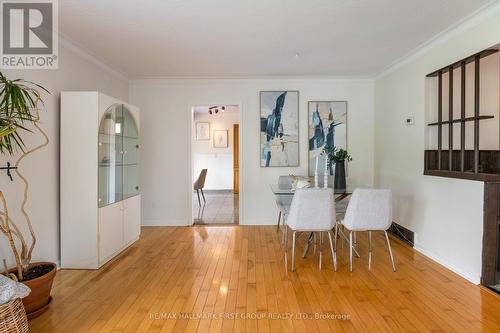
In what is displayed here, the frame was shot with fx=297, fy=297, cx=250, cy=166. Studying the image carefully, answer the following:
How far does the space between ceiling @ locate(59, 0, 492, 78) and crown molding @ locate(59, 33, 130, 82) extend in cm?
5

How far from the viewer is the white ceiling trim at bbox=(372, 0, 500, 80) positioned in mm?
2641

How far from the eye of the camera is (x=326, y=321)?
2215mm

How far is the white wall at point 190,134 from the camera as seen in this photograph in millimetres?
5141

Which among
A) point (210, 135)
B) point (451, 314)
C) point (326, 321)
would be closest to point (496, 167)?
point (451, 314)

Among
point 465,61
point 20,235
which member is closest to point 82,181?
point 20,235

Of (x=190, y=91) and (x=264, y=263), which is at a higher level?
(x=190, y=91)

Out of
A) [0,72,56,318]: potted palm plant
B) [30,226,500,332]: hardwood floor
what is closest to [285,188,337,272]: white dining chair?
[30,226,500,332]: hardwood floor

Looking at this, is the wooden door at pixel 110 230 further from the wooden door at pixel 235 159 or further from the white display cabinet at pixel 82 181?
the wooden door at pixel 235 159

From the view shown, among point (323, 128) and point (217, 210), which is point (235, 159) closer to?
point (217, 210)

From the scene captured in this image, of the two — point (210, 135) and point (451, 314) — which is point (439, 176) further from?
point (210, 135)

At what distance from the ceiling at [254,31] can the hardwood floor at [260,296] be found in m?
2.55

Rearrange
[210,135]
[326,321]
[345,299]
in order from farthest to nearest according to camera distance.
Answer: [210,135] < [345,299] < [326,321]

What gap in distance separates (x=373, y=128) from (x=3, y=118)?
16.4ft

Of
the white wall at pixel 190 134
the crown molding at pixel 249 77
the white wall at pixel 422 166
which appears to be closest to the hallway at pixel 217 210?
the white wall at pixel 190 134
